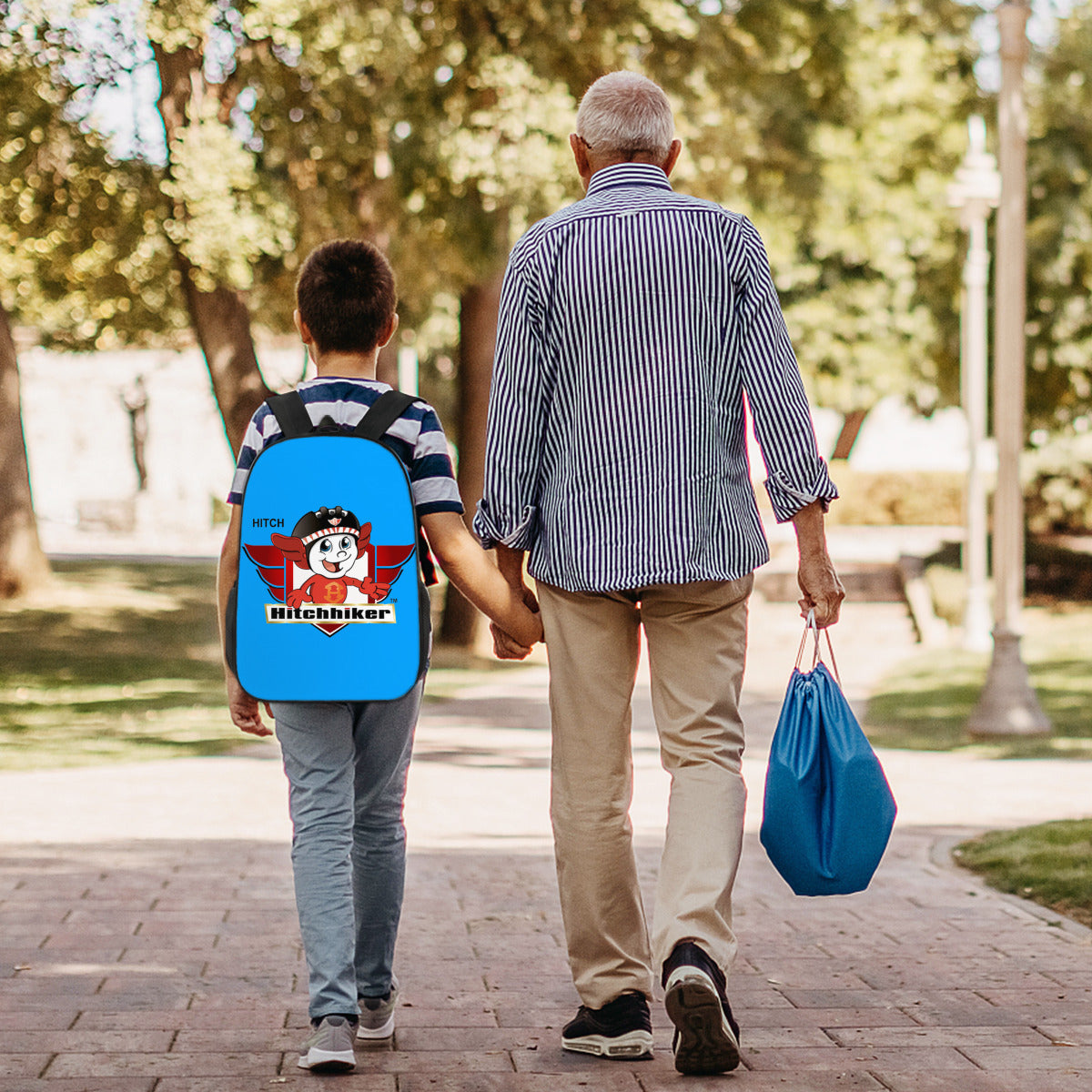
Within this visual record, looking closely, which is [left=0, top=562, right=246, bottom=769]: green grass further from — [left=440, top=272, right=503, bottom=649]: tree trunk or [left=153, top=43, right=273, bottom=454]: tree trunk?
[left=440, top=272, right=503, bottom=649]: tree trunk

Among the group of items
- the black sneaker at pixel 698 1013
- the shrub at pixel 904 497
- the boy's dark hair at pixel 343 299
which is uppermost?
the boy's dark hair at pixel 343 299

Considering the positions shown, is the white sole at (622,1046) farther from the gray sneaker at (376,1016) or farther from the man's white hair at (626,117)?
the man's white hair at (626,117)

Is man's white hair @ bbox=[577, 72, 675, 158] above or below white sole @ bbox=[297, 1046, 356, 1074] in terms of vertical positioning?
above

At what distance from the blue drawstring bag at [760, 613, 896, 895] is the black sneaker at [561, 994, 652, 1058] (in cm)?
44

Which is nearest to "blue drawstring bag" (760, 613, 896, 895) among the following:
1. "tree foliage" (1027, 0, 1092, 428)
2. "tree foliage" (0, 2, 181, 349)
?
"tree foliage" (0, 2, 181, 349)

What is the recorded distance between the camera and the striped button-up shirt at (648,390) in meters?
3.52

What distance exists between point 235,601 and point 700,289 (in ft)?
3.90

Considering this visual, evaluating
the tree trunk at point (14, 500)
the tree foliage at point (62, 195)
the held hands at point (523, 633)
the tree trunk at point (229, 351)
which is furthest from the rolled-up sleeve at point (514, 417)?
the tree trunk at point (14, 500)

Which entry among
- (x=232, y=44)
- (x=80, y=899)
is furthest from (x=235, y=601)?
(x=232, y=44)

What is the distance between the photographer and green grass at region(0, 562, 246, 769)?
10.5 m

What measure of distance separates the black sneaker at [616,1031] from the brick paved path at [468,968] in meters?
0.04

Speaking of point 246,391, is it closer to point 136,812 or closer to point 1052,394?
point 136,812

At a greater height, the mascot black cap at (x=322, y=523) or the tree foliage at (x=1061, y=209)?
the tree foliage at (x=1061, y=209)

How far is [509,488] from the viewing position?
3.59 metres
